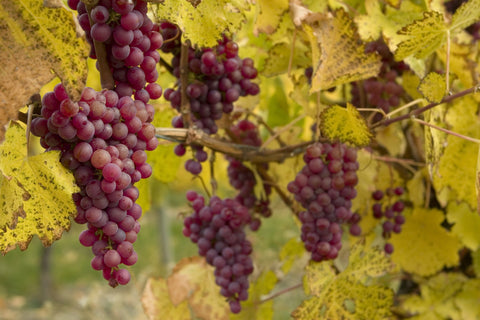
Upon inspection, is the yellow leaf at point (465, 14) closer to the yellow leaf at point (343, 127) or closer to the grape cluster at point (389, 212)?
the yellow leaf at point (343, 127)

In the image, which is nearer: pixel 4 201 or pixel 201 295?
pixel 4 201

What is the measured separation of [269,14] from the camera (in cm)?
81

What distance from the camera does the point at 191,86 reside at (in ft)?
2.36

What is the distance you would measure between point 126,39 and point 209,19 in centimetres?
21

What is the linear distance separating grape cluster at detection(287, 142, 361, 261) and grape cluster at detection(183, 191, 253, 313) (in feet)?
0.43

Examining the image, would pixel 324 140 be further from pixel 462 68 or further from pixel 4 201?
pixel 4 201

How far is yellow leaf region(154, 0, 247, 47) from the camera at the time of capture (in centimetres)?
62

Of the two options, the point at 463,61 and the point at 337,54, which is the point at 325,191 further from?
the point at 463,61

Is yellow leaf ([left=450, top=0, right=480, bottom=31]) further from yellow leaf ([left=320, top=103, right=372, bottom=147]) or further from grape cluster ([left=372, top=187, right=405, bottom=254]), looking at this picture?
grape cluster ([left=372, top=187, right=405, bottom=254])

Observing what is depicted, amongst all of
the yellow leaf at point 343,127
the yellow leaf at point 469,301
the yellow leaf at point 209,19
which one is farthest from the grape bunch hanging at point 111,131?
the yellow leaf at point 469,301

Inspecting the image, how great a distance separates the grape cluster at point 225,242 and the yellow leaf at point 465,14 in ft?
1.51

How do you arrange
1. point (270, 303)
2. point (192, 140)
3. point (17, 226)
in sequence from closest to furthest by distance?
1. point (17, 226)
2. point (192, 140)
3. point (270, 303)

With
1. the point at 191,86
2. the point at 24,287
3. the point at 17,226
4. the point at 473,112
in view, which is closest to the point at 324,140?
the point at 191,86

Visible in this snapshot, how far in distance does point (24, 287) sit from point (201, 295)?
5877 mm
